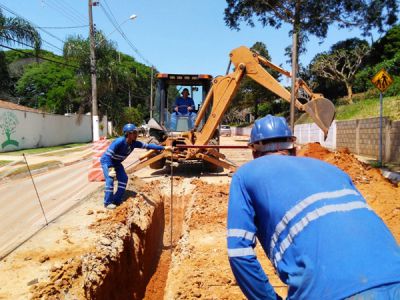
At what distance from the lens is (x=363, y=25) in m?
24.1

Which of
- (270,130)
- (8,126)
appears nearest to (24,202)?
(270,130)

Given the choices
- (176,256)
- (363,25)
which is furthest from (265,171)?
(363,25)

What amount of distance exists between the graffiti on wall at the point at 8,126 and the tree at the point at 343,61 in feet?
81.3

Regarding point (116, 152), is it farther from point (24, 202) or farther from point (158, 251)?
point (158, 251)

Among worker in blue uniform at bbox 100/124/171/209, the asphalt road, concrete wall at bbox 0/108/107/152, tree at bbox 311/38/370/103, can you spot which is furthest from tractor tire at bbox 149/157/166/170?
tree at bbox 311/38/370/103

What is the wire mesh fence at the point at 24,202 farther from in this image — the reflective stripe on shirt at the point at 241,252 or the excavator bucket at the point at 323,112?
the excavator bucket at the point at 323,112

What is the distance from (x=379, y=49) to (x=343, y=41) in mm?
3213

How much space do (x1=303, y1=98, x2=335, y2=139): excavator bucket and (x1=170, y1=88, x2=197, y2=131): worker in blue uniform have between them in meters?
4.84

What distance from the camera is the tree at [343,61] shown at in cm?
3341

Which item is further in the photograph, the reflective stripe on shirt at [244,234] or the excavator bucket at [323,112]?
the excavator bucket at [323,112]

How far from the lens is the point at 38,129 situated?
83.9 ft

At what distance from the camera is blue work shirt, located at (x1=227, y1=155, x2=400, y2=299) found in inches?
64.0

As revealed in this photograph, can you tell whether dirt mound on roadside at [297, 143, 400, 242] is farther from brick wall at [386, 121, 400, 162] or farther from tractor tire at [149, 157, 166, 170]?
tractor tire at [149, 157, 166, 170]

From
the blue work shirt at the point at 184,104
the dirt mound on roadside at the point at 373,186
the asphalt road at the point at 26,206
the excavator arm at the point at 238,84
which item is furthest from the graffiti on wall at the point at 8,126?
the dirt mound on roadside at the point at 373,186
